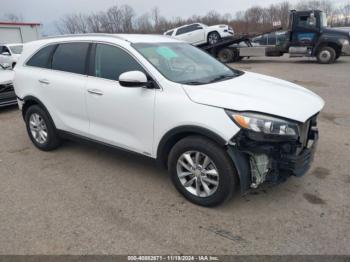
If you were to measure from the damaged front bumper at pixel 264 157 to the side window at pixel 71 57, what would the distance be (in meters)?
2.33

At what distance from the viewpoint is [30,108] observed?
4961 mm

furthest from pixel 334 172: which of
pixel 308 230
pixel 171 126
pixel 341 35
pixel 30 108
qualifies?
pixel 341 35

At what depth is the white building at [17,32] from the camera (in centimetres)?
3047

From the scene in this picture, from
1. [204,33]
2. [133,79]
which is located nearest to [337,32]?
[204,33]

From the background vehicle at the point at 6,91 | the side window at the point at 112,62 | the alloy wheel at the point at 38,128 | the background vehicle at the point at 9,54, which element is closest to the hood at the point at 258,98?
the side window at the point at 112,62

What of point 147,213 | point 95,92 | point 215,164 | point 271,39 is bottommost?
point 147,213

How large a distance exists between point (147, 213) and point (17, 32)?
3382 cm

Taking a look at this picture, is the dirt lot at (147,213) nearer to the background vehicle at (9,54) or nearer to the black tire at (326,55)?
the black tire at (326,55)

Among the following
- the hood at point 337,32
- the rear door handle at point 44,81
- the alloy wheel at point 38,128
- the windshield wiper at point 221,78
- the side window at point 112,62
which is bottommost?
the alloy wheel at point 38,128

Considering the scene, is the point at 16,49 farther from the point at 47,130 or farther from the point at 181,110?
the point at 181,110

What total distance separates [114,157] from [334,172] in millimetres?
2998

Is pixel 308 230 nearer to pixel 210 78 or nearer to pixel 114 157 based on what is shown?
pixel 210 78

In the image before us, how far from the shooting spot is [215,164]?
3.09 m

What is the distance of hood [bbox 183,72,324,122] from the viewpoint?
2.96 meters
